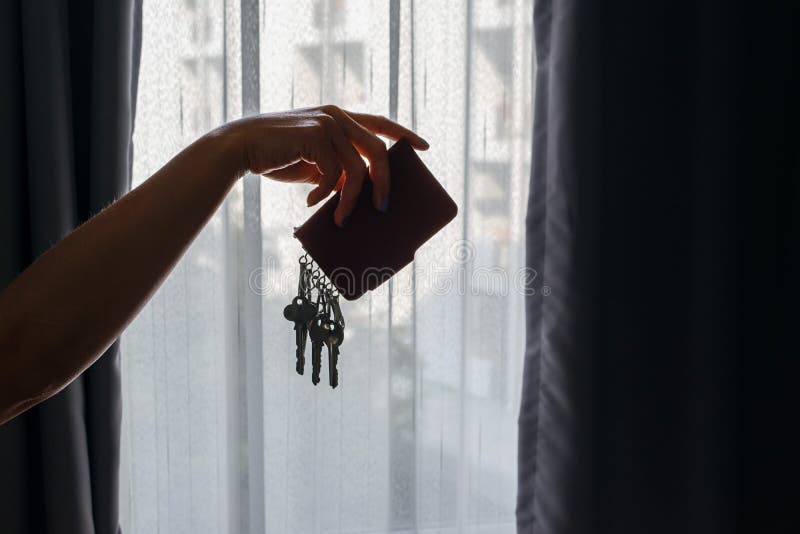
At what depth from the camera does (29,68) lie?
127 centimetres

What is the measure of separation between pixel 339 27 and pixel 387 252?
39.2 inches

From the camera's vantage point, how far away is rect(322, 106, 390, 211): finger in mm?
685

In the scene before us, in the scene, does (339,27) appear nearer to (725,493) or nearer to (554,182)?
(554,182)

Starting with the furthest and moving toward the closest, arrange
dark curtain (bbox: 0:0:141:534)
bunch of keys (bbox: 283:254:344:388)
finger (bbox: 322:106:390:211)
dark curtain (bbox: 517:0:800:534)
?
1. dark curtain (bbox: 517:0:800:534)
2. dark curtain (bbox: 0:0:141:534)
3. bunch of keys (bbox: 283:254:344:388)
4. finger (bbox: 322:106:390:211)

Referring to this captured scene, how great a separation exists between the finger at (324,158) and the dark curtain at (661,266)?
949 mm

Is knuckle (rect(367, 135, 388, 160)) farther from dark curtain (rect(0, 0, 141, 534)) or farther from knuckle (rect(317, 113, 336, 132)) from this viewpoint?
dark curtain (rect(0, 0, 141, 534))

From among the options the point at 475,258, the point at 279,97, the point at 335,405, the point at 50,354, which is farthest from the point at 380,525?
the point at 50,354

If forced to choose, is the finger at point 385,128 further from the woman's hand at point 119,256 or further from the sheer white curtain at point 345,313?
the sheer white curtain at point 345,313

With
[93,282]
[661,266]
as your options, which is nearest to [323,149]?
[93,282]

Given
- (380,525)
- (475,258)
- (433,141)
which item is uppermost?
(433,141)

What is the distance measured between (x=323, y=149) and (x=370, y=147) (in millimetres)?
49

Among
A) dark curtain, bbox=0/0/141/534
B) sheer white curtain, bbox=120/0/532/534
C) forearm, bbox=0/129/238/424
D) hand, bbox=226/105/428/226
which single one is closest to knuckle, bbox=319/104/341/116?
hand, bbox=226/105/428/226

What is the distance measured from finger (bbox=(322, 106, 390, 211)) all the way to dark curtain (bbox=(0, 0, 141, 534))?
0.77 metres

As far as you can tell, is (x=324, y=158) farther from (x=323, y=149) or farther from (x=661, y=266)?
(x=661, y=266)
